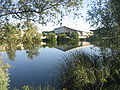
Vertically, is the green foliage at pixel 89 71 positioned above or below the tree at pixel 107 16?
below

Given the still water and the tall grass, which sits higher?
the tall grass

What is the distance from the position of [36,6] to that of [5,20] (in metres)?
0.96

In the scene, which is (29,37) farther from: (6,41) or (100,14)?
(100,14)

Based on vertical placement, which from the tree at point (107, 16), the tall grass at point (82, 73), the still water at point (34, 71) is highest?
the tree at point (107, 16)

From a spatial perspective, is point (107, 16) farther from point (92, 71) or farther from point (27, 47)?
point (27, 47)

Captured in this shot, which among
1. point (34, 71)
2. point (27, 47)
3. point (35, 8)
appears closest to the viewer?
point (35, 8)

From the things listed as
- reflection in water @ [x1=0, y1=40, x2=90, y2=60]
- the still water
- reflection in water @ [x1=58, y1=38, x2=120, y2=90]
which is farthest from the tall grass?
reflection in water @ [x1=0, y1=40, x2=90, y2=60]

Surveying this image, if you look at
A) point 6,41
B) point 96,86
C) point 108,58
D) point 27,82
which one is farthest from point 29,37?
point 27,82

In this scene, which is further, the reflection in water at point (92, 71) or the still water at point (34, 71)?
the still water at point (34, 71)

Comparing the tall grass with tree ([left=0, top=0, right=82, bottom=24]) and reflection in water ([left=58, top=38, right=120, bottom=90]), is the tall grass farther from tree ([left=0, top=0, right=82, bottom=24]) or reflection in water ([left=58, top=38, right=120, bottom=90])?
tree ([left=0, top=0, right=82, bottom=24])

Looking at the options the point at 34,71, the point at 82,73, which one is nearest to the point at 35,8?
the point at 82,73

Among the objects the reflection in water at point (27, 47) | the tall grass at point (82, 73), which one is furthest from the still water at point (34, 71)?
the tall grass at point (82, 73)

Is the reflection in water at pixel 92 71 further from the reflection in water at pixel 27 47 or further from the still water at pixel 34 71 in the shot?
the reflection in water at pixel 27 47

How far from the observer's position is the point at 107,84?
7.82m
